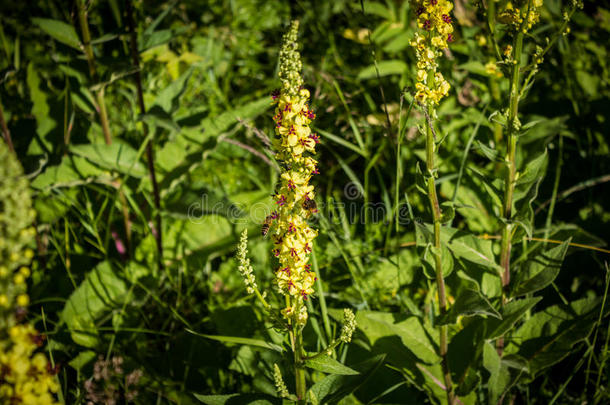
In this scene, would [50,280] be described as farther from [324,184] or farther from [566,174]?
[566,174]

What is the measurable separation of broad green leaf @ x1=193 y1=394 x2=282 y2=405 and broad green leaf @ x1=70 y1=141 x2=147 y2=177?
153 centimetres

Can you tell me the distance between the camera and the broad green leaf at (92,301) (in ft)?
8.45

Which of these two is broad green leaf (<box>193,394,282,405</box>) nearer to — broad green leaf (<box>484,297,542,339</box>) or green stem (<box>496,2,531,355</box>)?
broad green leaf (<box>484,297,542,339</box>)

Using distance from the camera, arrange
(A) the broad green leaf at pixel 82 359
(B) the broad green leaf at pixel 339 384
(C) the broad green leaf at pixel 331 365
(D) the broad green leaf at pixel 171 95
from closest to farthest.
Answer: (C) the broad green leaf at pixel 331 365
(B) the broad green leaf at pixel 339 384
(A) the broad green leaf at pixel 82 359
(D) the broad green leaf at pixel 171 95

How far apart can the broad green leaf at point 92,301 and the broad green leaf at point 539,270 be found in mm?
2253

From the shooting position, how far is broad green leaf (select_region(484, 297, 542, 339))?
1976mm

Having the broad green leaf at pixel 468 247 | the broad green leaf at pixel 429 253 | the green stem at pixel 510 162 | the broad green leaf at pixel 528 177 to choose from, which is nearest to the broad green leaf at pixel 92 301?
the broad green leaf at pixel 429 253

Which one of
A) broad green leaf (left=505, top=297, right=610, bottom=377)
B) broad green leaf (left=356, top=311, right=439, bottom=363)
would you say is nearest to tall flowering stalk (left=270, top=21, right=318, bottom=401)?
broad green leaf (left=356, top=311, right=439, bottom=363)

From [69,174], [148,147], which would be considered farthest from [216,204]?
[69,174]

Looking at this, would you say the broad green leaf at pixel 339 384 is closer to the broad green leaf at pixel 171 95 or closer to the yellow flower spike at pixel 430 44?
the yellow flower spike at pixel 430 44

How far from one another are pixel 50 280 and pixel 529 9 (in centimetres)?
305

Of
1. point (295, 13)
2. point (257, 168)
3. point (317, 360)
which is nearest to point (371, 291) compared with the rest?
point (317, 360)

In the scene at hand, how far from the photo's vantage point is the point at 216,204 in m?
2.98

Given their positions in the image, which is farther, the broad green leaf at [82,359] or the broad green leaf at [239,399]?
the broad green leaf at [82,359]
